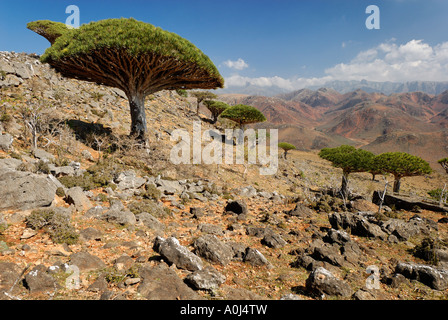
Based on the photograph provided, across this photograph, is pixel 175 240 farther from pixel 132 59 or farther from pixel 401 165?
pixel 401 165

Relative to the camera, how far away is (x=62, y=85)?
59.5 feet

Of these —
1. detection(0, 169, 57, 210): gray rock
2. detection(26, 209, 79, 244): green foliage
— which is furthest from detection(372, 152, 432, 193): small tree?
detection(0, 169, 57, 210): gray rock

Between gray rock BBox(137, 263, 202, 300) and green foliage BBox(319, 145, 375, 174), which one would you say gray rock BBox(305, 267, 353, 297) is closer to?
gray rock BBox(137, 263, 202, 300)

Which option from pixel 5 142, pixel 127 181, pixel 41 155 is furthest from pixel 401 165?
pixel 5 142

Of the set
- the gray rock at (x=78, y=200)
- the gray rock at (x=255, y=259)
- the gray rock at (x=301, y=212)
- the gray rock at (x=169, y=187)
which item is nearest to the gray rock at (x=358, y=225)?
the gray rock at (x=301, y=212)

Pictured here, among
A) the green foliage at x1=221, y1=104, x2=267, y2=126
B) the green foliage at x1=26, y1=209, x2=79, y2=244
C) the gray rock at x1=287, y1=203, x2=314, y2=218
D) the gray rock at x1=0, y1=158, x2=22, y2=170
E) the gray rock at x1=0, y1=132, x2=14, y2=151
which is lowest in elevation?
the gray rock at x1=287, y1=203, x2=314, y2=218

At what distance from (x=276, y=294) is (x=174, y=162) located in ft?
36.6

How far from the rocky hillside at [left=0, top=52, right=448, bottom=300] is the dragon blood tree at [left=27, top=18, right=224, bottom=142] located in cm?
327

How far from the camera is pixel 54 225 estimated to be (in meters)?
4.83

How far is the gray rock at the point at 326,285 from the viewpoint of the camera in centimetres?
383

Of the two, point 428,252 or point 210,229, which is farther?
point 210,229

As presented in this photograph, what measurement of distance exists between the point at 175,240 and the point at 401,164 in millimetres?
18430

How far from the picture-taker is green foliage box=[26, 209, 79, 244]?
4.64 meters
